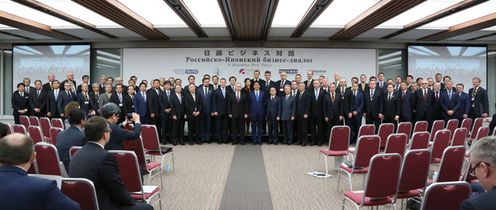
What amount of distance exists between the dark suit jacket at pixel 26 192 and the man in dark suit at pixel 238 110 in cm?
774

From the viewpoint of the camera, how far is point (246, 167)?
6.80 m

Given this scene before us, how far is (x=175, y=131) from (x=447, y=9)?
6683mm

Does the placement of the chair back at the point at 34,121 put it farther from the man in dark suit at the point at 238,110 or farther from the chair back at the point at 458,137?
the chair back at the point at 458,137

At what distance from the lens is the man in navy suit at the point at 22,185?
1796 millimetres

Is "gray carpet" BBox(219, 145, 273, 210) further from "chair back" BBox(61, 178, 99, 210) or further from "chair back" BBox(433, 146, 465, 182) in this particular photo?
"chair back" BBox(61, 178, 99, 210)

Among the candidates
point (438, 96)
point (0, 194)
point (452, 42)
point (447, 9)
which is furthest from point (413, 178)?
point (452, 42)

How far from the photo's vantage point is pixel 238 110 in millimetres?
9617

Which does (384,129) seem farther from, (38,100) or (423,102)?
(38,100)

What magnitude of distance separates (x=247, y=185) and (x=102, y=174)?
3.09m

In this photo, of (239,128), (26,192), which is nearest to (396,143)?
(26,192)

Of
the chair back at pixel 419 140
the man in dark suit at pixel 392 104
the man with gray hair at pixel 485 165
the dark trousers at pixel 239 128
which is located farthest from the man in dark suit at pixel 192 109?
the man with gray hair at pixel 485 165

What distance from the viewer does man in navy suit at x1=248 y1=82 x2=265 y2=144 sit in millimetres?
9680

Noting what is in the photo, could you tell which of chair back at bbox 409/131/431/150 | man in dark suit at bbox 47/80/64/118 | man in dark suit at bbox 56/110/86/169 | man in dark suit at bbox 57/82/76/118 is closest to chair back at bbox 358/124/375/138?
chair back at bbox 409/131/431/150

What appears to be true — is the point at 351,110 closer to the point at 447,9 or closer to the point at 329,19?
the point at 329,19
